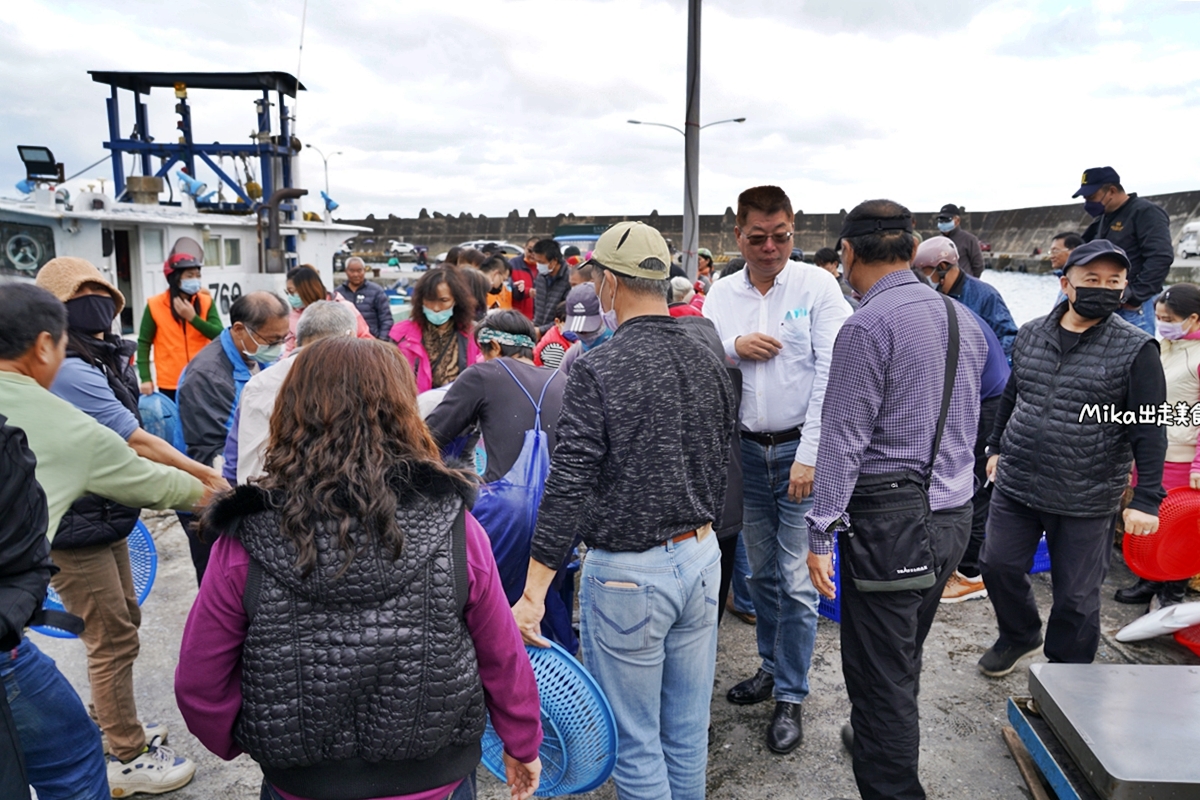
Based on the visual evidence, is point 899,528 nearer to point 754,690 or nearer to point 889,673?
point 889,673

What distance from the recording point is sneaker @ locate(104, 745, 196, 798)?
2.85m

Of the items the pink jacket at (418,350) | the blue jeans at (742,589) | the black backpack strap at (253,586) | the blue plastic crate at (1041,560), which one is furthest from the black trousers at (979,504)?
the black backpack strap at (253,586)

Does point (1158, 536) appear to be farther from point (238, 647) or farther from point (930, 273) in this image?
point (238, 647)

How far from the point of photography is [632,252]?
2197 millimetres

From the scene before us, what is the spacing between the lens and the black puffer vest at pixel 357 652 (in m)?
1.43

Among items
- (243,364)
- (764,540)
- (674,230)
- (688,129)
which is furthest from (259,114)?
(674,230)

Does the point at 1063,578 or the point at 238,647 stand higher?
the point at 238,647

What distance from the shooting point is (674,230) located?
103 ft

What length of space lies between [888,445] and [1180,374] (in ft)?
10.4

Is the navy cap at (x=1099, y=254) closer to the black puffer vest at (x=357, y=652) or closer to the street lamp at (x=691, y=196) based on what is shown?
the black puffer vest at (x=357, y=652)

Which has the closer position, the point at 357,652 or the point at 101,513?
the point at 357,652

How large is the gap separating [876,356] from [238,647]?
1.92 meters

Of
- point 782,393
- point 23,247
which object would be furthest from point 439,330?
point 23,247

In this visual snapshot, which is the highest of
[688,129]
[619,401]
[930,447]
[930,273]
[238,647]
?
[688,129]
